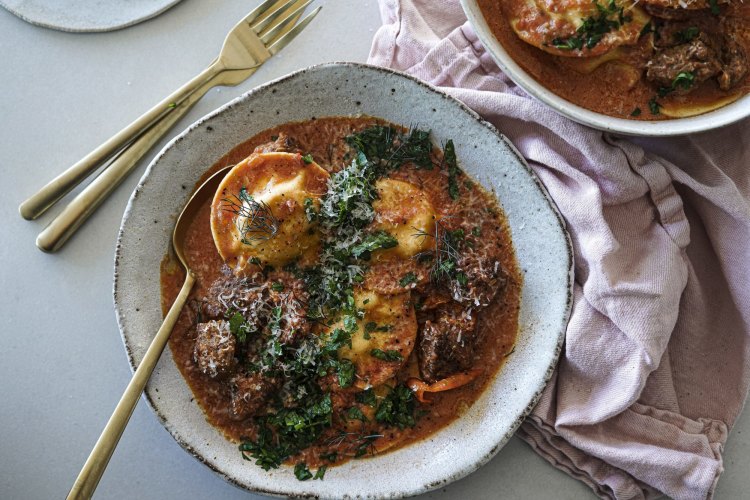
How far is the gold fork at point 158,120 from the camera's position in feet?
14.0

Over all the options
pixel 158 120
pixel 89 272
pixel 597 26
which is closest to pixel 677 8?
pixel 597 26

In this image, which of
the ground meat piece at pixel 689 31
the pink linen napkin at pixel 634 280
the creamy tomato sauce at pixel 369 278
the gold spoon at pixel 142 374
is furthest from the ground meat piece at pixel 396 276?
the ground meat piece at pixel 689 31

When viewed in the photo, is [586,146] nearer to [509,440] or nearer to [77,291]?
[509,440]

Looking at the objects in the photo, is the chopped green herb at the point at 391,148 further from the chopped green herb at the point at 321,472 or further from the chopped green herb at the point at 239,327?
the chopped green herb at the point at 321,472

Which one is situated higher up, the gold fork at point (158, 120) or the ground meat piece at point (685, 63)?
the gold fork at point (158, 120)

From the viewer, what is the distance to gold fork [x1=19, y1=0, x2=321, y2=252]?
14.0 ft

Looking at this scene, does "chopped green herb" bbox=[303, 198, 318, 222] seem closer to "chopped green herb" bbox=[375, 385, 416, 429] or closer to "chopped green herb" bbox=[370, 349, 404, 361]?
"chopped green herb" bbox=[370, 349, 404, 361]

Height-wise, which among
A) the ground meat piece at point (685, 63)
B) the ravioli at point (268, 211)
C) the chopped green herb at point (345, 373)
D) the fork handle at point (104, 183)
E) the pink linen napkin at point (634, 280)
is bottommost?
the pink linen napkin at point (634, 280)

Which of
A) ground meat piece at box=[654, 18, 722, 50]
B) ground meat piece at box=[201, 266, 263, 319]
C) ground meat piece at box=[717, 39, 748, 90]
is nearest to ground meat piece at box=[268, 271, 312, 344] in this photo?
ground meat piece at box=[201, 266, 263, 319]

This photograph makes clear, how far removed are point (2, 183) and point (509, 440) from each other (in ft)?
12.8

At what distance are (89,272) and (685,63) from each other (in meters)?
3.99

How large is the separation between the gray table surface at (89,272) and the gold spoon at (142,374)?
1.82ft

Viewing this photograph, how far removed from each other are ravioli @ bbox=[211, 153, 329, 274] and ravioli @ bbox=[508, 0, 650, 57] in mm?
1579

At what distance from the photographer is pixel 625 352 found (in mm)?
4051
